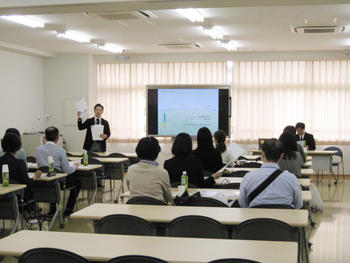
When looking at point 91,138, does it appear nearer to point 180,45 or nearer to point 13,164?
point 180,45

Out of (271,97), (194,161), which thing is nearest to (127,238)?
(194,161)

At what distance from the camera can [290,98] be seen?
39.4 ft

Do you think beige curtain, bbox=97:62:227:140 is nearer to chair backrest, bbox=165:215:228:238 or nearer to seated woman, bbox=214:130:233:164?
seated woman, bbox=214:130:233:164

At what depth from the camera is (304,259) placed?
5211 millimetres

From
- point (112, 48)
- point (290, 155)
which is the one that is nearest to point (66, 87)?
point (112, 48)

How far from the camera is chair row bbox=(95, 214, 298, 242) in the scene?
3432 mm

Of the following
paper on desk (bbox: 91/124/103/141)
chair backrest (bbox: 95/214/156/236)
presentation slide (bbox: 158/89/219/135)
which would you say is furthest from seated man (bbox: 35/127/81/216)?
presentation slide (bbox: 158/89/219/135)

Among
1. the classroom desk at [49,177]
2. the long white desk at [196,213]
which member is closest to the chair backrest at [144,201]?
the long white desk at [196,213]

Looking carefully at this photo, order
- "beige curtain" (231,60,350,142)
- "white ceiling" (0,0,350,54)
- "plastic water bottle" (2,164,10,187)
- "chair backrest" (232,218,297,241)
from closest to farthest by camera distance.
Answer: "chair backrest" (232,218,297,241) < "plastic water bottle" (2,164,10,187) < "white ceiling" (0,0,350,54) < "beige curtain" (231,60,350,142)

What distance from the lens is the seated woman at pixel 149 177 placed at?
14.3ft

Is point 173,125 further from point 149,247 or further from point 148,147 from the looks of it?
point 149,247

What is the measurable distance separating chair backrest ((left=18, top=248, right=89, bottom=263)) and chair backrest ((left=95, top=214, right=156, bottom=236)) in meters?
0.85

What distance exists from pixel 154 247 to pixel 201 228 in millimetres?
635

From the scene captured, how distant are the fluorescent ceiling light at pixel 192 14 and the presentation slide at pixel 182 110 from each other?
441 cm
